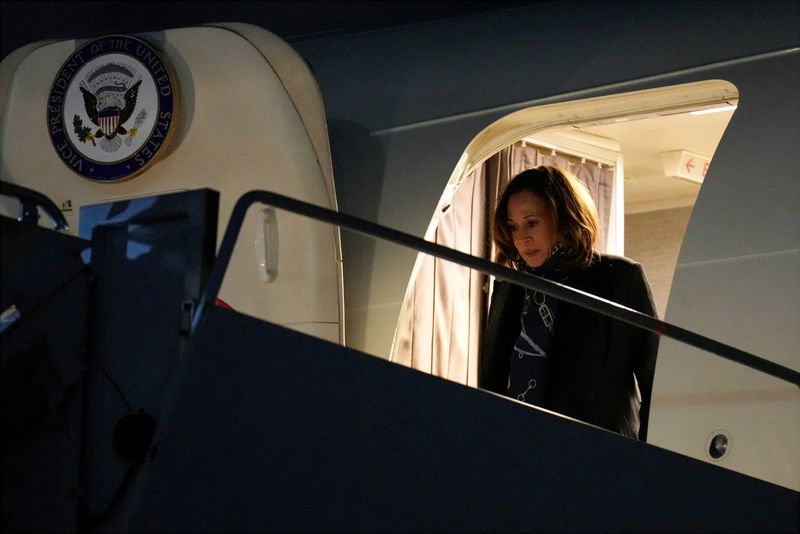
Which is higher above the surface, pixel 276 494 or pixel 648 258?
pixel 648 258

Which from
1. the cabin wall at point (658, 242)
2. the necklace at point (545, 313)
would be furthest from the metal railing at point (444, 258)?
Answer: the cabin wall at point (658, 242)

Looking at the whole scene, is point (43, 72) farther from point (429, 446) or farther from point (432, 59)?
point (429, 446)

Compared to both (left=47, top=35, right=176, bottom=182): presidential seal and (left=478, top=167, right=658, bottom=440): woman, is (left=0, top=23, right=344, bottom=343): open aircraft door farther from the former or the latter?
(left=478, top=167, right=658, bottom=440): woman

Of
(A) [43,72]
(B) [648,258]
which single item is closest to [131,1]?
(A) [43,72]

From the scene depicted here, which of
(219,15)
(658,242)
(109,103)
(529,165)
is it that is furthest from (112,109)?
(658,242)

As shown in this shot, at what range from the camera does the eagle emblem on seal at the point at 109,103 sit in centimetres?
403

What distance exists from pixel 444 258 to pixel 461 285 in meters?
2.54

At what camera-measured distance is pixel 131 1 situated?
4941mm

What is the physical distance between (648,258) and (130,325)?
493 centimetres

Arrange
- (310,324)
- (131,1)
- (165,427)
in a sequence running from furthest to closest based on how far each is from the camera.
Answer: (131,1), (310,324), (165,427)

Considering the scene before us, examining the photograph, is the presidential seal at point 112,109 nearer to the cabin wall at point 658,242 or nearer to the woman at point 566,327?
the woman at point 566,327

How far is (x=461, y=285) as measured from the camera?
518 cm

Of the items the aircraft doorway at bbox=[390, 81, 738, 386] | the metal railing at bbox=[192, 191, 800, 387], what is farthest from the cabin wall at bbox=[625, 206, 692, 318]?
the metal railing at bbox=[192, 191, 800, 387]

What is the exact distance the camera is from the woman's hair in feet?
11.3
